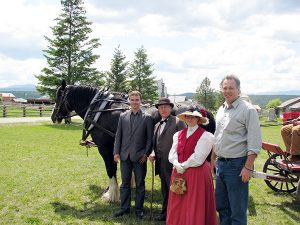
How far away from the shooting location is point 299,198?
19.9 feet

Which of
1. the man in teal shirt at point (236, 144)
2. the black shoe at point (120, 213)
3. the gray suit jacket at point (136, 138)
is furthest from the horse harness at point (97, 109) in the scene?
the man in teal shirt at point (236, 144)

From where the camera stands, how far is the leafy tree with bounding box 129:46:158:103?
→ 133 feet

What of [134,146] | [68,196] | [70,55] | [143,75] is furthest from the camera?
[143,75]

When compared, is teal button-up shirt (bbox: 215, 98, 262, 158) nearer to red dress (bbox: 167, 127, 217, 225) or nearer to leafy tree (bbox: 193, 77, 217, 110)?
red dress (bbox: 167, 127, 217, 225)

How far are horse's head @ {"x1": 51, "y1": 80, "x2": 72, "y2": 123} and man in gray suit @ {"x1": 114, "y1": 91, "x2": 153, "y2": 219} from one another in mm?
1918

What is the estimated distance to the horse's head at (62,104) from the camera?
7094mm

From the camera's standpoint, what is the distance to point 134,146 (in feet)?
18.2

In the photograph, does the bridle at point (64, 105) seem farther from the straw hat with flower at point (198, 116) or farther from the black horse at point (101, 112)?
the straw hat with flower at point (198, 116)

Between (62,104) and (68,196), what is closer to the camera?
(68,196)

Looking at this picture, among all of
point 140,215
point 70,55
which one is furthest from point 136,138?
point 70,55

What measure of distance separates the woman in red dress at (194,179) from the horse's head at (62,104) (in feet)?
11.4

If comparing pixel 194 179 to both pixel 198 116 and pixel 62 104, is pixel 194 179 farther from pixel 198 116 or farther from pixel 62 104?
pixel 62 104

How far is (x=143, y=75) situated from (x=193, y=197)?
37.1 metres

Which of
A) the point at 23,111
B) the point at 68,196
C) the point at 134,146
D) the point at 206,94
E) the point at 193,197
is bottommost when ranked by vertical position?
the point at 68,196
